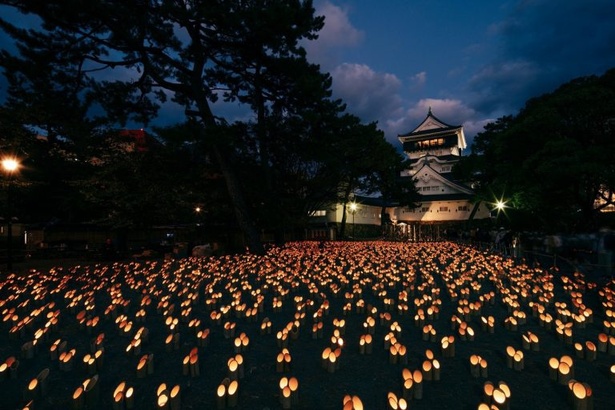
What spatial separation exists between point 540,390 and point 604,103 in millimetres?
17797

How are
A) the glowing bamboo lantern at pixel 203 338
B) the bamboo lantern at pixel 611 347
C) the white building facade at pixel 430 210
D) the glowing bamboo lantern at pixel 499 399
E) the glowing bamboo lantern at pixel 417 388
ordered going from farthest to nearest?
the white building facade at pixel 430 210 → the glowing bamboo lantern at pixel 203 338 → the bamboo lantern at pixel 611 347 → the glowing bamboo lantern at pixel 417 388 → the glowing bamboo lantern at pixel 499 399

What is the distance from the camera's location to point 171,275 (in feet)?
36.4

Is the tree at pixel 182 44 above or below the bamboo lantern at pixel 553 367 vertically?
above

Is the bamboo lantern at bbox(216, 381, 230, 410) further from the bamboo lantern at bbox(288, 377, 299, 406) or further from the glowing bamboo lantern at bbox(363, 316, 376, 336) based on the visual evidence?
the glowing bamboo lantern at bbox(363, 316, 376, 336)

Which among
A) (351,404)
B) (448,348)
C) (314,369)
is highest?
(351,404)

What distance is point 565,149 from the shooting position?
15.2m

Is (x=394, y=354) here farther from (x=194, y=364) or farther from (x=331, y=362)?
(x=194, y=364)

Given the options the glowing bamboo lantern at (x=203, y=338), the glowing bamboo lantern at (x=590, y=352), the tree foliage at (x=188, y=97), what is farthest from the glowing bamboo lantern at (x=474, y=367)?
the tree foliage at (x=188, y=97)

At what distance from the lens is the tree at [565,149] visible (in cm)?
1503

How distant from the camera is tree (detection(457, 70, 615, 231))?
1503 centimetres

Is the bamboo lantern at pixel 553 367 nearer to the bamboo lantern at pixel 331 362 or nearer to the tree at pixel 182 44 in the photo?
the bamboo lantern at pixel 331 362

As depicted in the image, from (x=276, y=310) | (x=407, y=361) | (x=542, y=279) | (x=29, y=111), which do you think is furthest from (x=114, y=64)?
(x=542, y=279)

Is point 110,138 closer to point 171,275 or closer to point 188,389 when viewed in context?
point 171,275

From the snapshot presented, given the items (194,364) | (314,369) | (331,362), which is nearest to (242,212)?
(194,364)
